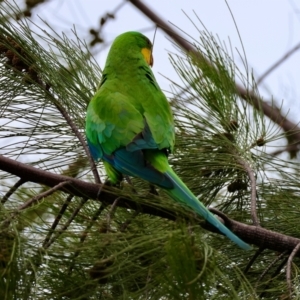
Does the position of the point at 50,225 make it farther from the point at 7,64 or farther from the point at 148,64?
the point at 148,64

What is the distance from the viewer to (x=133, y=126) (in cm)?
200

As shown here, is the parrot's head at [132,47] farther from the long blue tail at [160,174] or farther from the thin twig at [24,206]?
the thin twig at [24,206]

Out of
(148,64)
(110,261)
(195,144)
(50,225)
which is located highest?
(148,64)

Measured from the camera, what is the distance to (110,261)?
1324 mm

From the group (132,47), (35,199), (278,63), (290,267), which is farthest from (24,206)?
(278,63)

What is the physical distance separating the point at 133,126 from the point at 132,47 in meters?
0.57

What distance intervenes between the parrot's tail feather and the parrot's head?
0.77 meters

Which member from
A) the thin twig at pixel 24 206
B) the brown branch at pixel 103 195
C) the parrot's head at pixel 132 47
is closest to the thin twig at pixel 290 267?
the brown branch at pixel 103 195

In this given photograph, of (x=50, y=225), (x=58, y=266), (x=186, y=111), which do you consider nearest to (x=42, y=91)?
(x=186, y=111)

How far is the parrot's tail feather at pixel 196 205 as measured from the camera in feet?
4.93

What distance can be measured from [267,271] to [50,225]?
0.54 metres

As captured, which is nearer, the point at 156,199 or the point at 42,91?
the point at 156,199

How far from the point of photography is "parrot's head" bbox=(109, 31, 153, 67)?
8.00 ft

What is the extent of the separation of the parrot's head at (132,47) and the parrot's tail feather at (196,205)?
2.51ft
